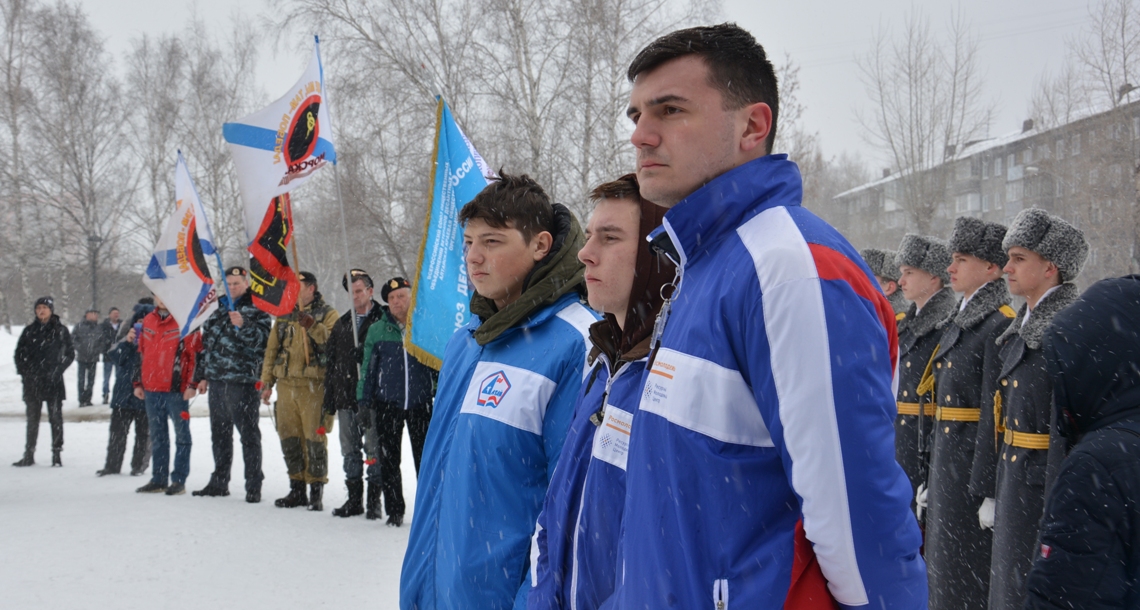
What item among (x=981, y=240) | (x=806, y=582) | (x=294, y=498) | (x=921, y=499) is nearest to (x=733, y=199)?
(x=806, y=582)

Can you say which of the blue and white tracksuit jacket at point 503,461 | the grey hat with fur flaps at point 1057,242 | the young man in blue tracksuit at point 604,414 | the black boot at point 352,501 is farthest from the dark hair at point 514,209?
the black boot at point 352,501

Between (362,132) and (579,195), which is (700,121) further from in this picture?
(362,132)

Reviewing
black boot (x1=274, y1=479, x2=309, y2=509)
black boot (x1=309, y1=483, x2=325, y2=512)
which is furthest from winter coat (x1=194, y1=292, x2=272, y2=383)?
black boot (x1=309, y1=483, x2=325, y2=512)

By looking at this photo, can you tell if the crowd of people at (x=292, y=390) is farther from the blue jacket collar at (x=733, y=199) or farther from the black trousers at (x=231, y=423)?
the blue jacket collar at (x=733, y=199)

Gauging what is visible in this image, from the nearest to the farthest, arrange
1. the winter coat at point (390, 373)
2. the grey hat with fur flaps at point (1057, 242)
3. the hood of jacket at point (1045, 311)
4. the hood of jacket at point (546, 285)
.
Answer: the hood of jacket at point (546, 285) < the hood of jacket at point (1045, 311) < the grey hat with fur flaps at point (1057, 242) < the winter coat at point (390, 373)

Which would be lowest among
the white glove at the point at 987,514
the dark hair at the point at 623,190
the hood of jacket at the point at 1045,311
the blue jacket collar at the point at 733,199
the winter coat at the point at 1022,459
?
the white glove at the point at 987,514

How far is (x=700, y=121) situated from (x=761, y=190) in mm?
188

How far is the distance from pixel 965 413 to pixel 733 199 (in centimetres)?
378

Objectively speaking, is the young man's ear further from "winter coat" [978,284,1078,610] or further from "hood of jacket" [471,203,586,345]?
"winter coat" [978,284,1078,610]

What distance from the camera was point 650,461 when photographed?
1.38 metres

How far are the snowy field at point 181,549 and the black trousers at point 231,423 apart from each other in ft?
1.09

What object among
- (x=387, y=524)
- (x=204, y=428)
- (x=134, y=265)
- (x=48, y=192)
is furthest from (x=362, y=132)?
(x=134, y=265)

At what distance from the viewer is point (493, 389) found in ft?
8.13

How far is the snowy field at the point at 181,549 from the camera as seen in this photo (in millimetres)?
5195
